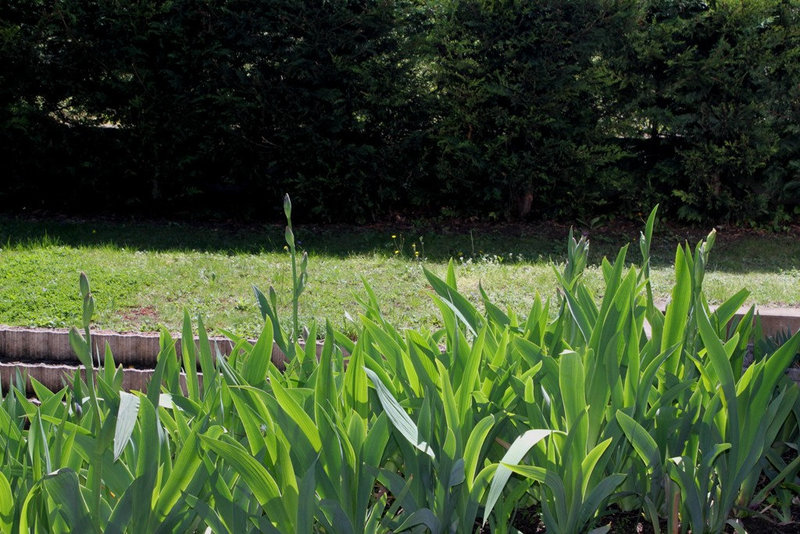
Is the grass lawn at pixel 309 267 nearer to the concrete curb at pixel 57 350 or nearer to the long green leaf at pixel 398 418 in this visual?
the concrete curb at pixel 57 350

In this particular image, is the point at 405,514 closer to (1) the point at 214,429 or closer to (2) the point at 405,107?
(1) the point at 214,429

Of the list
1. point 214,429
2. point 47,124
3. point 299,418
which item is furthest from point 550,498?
point 47,124

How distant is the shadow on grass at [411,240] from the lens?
689cm

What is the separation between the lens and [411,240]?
7.58m

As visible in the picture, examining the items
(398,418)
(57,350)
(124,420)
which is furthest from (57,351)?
(398,418)

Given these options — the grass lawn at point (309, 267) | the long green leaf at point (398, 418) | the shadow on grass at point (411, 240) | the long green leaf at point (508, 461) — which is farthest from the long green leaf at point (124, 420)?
the shadow on grass at point (411, 240)

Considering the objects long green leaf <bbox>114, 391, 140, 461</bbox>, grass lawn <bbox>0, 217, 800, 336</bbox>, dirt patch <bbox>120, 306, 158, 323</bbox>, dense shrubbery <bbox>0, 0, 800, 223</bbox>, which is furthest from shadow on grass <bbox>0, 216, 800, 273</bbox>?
long green leaf <bbox>114, 391, 140, 461</bbox>

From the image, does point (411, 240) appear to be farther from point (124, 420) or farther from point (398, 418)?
point (124, 420)

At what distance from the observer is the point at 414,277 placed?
5797 mm

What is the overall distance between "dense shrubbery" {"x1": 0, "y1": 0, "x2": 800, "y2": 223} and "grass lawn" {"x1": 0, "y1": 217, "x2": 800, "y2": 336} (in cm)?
51

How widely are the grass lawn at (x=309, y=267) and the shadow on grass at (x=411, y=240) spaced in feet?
0.06

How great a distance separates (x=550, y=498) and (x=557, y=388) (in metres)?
0.26

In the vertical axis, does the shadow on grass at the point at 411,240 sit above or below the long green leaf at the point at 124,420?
above

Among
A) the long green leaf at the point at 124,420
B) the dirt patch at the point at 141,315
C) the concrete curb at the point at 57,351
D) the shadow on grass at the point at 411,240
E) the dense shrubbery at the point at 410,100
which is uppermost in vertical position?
the dense shrubbery at the point at 410,100
